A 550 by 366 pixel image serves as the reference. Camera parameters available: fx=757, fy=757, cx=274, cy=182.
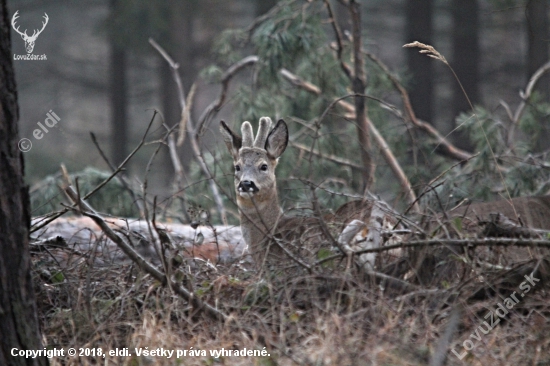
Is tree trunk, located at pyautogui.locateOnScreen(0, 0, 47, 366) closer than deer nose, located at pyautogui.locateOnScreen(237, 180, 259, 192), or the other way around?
tree trunk, located at pyautogui.locateOnScreen(0, 0, 47, 366)

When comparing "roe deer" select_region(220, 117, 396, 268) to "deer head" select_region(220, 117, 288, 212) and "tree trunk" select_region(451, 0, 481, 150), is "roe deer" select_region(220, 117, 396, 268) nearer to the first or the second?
"deer head" select_region(220, 117, 288, 212)

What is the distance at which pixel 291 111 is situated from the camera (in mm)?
10203

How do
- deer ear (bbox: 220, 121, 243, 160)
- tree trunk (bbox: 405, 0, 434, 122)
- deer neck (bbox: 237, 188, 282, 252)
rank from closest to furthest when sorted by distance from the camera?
deer neck (bbox: 237, 188, 282, 252) < deer ear (bbox: 220, 121, 243, 160) < tree trunk (bbox: 405, 0, 434, 122)

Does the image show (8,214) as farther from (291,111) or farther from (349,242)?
(291,111)

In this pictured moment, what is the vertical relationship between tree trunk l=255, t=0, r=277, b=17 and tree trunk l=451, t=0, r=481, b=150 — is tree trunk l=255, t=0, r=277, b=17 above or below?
above

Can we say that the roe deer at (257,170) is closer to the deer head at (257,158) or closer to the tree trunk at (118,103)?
the deer head at (257,158)

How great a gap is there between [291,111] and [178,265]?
6328mm

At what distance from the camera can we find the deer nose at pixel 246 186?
5.70m

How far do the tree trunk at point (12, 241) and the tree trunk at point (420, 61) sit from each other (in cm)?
1218

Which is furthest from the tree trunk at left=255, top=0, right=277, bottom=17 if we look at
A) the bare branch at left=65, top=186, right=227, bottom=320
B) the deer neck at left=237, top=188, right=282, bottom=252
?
the bare branch at left=65, top=186, right=227, bottom=320

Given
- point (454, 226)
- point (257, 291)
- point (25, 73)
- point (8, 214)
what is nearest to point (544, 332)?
point (454, 226)

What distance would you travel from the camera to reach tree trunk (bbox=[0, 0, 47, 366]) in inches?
122

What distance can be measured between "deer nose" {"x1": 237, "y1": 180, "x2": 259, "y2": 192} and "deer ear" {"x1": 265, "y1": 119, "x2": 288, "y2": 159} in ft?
1.57

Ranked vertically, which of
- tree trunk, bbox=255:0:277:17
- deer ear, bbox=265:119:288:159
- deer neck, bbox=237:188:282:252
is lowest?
deer neck, bbox=237:188:282:252
